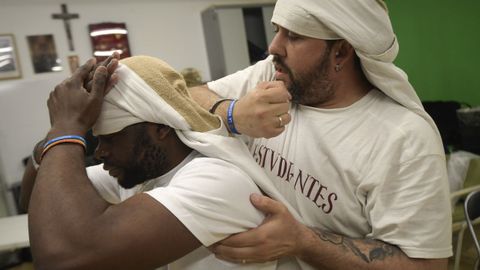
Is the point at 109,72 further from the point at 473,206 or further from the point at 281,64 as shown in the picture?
the point at 473,206

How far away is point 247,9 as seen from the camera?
497 cm

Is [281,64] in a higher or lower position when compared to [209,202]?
higher

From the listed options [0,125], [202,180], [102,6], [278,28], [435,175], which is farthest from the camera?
[102,6]

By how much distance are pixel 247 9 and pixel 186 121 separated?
172 inches

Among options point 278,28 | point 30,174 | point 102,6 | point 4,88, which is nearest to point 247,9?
point 102,6

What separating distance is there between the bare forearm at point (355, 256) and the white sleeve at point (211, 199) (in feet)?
0.66

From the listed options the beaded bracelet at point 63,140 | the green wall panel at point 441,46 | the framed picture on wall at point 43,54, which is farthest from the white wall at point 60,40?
the beaded bracelet at point 63,140

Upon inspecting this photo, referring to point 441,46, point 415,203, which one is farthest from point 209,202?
point 441,46

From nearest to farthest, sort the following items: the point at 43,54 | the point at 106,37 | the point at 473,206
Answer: the point at 473,206
the point at 43,54
the point at 106,37

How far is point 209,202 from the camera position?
0.78 metres

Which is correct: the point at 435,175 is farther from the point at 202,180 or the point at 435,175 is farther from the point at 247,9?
the point at 247,9

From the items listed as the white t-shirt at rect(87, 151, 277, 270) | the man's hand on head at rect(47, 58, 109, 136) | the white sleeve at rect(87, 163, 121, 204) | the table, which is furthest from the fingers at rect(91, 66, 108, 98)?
the table

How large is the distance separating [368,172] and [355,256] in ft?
0.74

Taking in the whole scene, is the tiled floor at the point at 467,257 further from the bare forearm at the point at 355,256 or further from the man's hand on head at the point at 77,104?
the man's hand on head at the point at 77,104
